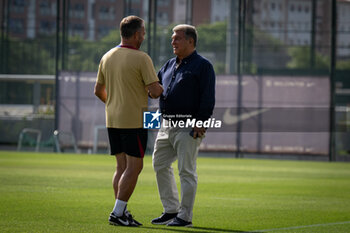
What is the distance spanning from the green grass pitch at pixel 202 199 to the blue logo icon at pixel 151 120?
99 centimetres

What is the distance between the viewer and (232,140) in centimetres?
2250

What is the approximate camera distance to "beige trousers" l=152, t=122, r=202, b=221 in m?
7.54

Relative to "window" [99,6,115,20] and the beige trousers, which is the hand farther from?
"window" [99,6,115,20]

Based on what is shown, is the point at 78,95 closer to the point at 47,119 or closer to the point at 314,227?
the point at 47,119

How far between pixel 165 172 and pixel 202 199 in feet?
8.96

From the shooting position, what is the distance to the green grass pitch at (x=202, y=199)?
773cm

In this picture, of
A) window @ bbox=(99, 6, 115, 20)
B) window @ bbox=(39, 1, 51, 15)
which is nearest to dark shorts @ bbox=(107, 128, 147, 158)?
window @ bbox=(39, 1, 51, 15)

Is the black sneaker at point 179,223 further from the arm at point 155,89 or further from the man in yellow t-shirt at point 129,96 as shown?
the arm at point 155,89

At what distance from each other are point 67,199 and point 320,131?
1304 cm

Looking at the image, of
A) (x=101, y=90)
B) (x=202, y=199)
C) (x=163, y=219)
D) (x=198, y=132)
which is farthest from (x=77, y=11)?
(x=198, y=132)

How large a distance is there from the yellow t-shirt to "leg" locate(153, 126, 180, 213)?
495 mm

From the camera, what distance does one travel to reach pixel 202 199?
411 inches

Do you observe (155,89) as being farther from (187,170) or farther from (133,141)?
(187,170)

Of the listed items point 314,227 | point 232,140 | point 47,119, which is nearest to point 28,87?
point 47,119
